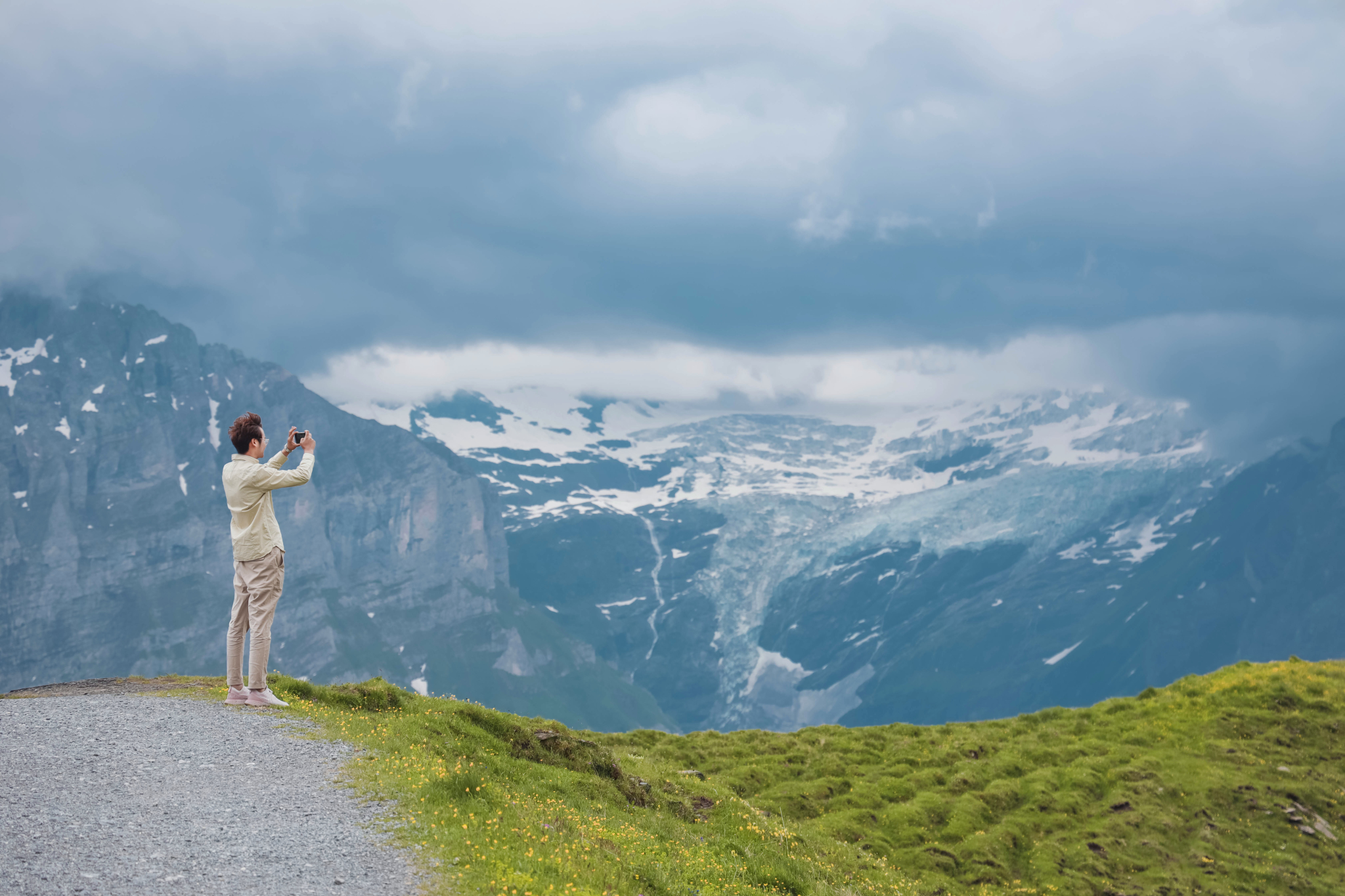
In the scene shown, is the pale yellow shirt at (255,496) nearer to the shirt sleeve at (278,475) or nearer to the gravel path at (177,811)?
the shirt sleeve at (278,475)

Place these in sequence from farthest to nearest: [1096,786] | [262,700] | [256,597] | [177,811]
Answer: [1096,786] < [262,700] < [256,597] < [177,811]

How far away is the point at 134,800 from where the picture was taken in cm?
1655

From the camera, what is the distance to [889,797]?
36.1 meters

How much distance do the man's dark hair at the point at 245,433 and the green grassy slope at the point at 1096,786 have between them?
763 inches

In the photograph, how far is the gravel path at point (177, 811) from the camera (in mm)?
13625

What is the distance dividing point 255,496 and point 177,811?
27.5 feet

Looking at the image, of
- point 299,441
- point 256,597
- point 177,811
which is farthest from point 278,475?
point 177,811

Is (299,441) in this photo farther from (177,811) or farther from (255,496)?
(177,811)

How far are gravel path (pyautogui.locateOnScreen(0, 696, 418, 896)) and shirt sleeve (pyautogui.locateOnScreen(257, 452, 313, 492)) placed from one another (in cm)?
586

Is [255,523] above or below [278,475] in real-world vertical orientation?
below

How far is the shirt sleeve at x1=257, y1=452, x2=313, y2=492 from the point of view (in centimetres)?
2209

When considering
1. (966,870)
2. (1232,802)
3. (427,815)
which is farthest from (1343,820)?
(427,815)

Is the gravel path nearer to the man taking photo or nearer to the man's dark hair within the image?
the man taking photo

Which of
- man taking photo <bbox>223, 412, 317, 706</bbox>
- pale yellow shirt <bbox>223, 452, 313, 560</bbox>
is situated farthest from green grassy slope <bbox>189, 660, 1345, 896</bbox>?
pale yellow shirt <bbox>223, 452, 313, 560</bbox>
